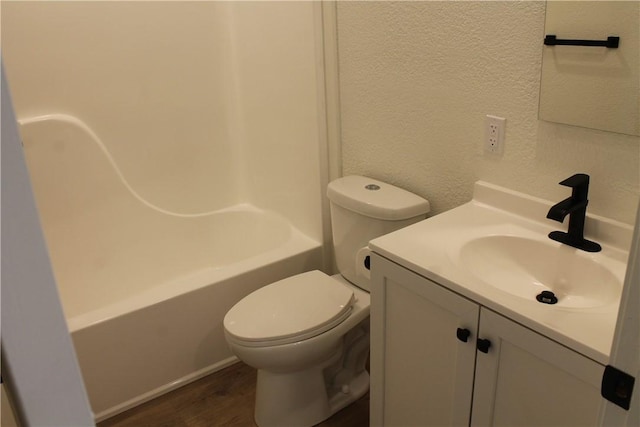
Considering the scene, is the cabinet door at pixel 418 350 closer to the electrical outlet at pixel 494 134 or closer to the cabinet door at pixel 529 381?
the cabinet door at pixel 529 381

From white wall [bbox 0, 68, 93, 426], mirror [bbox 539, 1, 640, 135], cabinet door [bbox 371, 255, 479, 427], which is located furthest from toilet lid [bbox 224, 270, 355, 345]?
white wall [bbox 0, 68, 93, 426]

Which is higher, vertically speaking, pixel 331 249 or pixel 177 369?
pixel 331 249

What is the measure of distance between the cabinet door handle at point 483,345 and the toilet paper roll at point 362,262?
0.66 m

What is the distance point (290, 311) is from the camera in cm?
196

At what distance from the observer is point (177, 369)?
2.30 meters

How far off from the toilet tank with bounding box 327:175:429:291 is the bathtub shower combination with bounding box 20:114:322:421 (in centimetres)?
39

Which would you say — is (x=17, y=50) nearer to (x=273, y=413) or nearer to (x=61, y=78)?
(x=61, y=78)

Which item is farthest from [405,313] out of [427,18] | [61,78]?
[61,78]

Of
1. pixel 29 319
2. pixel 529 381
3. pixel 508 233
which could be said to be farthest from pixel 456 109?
pixel 29 319

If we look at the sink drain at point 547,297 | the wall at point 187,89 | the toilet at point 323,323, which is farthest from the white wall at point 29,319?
the wall at point 187,89

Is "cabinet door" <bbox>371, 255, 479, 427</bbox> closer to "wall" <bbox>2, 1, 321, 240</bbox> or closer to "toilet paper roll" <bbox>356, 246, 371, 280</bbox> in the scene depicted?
"toilet paper roll" <bbox>356, 246, 371, 280</bbox>

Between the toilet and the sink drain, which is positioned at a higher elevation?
the sink drain

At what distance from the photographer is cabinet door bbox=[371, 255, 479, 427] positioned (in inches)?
56.4

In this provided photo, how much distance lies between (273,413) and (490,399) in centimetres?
93
